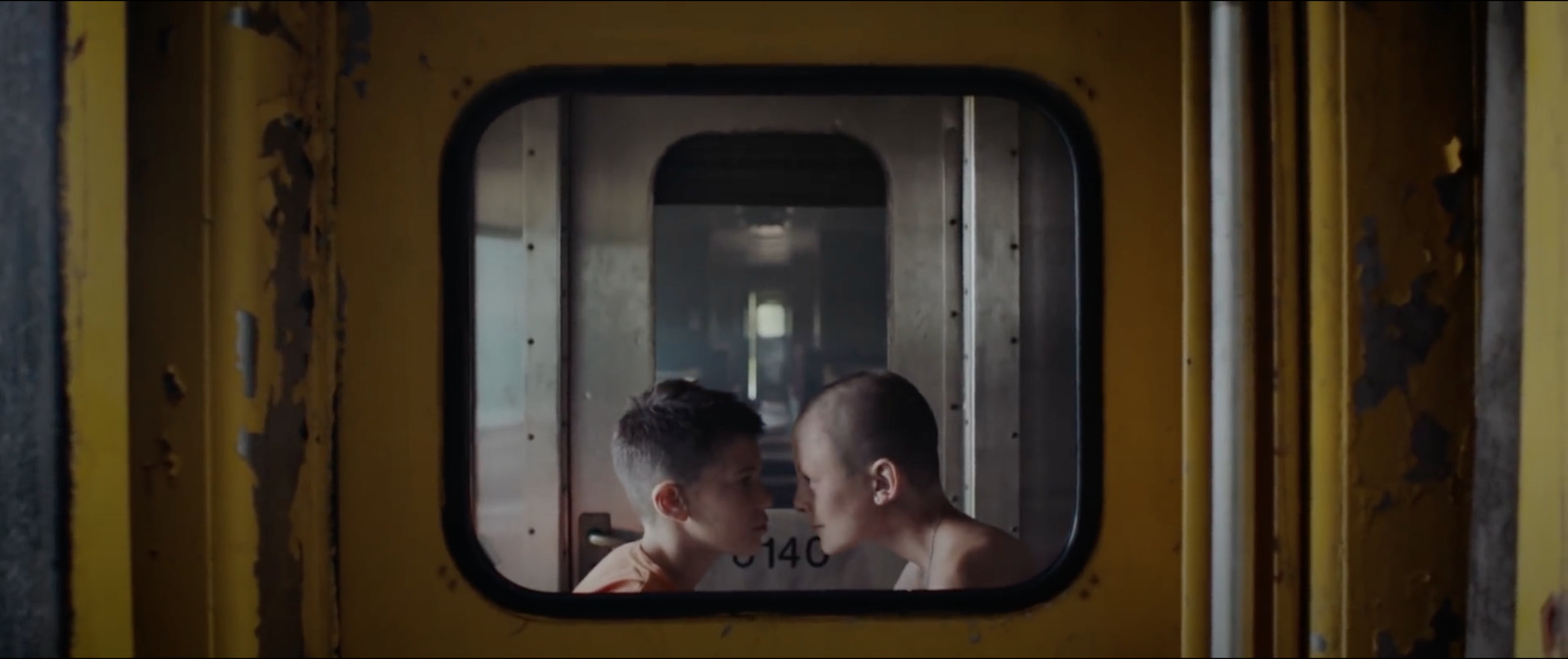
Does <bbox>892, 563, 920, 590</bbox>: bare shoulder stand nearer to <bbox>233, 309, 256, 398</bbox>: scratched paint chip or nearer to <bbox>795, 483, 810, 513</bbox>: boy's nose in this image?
<bbox>795, 483, 810, 513</bbox>: boy's nose

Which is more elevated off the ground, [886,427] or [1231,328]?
[1231,328]

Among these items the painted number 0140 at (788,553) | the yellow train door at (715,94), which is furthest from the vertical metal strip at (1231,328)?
the painted number 0140 at (788,553)

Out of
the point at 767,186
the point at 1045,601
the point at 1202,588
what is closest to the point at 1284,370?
the point at 1202,588

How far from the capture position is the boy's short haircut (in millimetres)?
2473

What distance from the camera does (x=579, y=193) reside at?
261 cm

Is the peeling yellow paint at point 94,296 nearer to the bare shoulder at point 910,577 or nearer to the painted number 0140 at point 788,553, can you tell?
the bare shoulder at point 910,577

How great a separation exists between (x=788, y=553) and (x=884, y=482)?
34cm

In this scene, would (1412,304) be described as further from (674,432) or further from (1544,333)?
(674,432)

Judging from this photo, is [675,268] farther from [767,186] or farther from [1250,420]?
[1250,420]

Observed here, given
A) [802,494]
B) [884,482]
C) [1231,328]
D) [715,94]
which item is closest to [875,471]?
[884,482]

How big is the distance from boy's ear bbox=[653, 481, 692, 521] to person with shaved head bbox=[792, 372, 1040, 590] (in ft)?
0.98

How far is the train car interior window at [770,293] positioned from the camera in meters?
2.52

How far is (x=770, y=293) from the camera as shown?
2.81 metres

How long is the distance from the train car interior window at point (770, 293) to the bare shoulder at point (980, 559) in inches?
11.2
